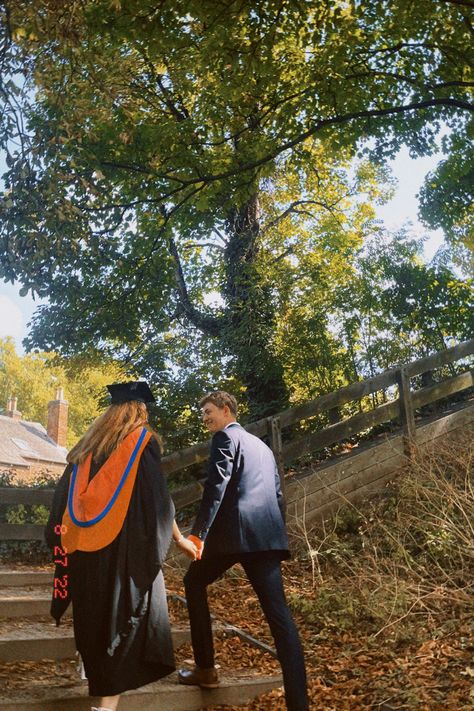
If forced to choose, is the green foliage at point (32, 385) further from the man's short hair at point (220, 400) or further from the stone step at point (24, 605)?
the man's short hair at point (220, 400)

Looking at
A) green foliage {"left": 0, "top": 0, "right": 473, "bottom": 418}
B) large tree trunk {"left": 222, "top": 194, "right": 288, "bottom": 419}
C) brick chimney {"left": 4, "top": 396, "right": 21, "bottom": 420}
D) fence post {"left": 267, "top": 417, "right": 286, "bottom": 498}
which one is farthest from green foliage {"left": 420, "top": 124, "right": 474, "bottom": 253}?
brick chimney {"left": 4, "top": 396, "right": 21, "bottom": 420}

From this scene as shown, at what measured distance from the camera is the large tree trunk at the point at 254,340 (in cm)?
1215

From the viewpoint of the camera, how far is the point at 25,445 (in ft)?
118

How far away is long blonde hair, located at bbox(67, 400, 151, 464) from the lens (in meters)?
3.93

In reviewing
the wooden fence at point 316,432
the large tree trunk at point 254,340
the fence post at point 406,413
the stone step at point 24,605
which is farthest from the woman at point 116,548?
the large tree trunk at point 254,340

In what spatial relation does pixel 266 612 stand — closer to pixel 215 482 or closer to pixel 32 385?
pixel 215 482

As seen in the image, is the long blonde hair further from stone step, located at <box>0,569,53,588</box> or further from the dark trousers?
stone step, located at <box>0,569,53,588</box>

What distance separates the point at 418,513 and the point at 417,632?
1966 mm

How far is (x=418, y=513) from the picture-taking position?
23.0 feet

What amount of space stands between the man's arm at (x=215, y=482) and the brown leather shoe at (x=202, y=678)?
0.95 m

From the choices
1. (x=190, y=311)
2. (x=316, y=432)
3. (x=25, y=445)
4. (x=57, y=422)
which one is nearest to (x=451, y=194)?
(x=190, y=311)

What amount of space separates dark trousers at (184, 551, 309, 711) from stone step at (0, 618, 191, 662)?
1.09m

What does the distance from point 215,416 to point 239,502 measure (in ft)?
2.00

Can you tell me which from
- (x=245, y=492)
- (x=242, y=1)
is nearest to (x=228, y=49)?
(x=242, y=1)
